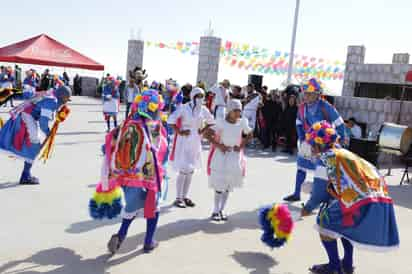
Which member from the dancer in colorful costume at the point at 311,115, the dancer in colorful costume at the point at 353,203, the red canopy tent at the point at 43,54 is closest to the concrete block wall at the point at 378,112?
the dancer in colorful costume at the point at 311,115

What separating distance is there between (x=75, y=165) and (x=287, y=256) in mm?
5127

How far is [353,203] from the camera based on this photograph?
376 centimetres

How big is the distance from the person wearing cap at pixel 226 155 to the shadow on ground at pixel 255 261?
1082 mm

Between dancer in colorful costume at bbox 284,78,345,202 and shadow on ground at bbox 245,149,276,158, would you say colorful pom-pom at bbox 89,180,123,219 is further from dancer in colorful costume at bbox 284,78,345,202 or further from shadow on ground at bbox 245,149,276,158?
shadow on ground at bbox 245,149,276,158

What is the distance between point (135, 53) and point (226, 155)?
80.2 feet

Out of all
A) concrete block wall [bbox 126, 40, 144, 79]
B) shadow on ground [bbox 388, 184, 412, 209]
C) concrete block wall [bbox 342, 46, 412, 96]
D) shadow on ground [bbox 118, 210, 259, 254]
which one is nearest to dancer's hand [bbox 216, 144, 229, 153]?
shadow on ground [bbox 118, 210, 259, 254]

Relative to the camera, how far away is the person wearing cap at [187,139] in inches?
251

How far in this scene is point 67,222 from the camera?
5.32 m

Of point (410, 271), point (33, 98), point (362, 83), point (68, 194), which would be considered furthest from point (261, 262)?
point (362, 83)

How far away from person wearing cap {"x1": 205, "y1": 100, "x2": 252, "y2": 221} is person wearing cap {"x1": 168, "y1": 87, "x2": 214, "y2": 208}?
2.03 feet

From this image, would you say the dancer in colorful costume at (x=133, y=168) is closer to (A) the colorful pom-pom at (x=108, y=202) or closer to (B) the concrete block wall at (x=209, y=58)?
(A) the colorful pom-pom at (x=108, y=202)

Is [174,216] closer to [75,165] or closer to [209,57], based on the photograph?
[75,165]

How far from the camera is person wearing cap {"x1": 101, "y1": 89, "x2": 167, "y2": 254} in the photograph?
425 centimetres

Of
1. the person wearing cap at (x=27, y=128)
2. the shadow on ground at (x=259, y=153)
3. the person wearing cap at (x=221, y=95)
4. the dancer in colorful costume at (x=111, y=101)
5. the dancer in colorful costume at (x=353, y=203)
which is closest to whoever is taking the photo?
the dancer in colorful costume at (x=353, y=203)
